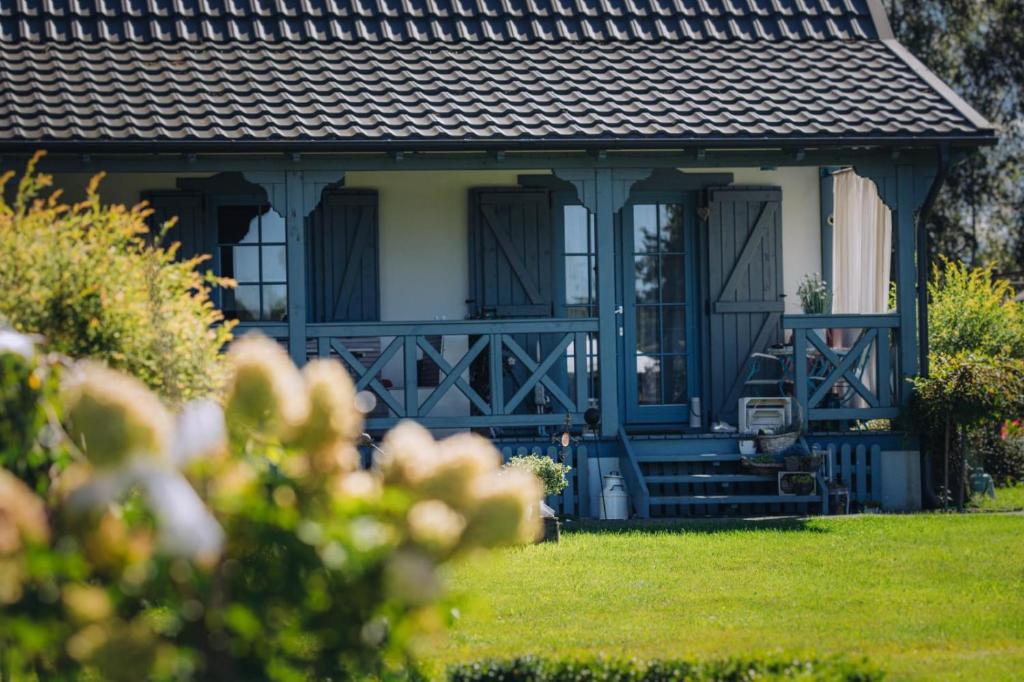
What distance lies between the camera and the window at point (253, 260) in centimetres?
1319

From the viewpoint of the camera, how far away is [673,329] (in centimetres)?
1385

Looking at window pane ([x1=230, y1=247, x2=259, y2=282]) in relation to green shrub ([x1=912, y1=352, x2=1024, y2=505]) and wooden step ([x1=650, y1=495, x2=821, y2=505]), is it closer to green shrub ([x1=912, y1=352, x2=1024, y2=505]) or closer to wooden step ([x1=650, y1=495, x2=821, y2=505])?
wooden step ([x1=650, y1=495, x2=821, y2=505])

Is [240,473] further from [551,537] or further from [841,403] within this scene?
[841,403]

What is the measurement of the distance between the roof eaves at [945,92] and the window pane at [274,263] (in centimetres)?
588

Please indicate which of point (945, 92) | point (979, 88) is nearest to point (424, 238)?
point (945, 92)

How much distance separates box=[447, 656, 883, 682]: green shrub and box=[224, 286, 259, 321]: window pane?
788 cm

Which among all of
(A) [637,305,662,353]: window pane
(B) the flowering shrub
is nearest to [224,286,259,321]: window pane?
(A) [637,305,662,353]: window pane

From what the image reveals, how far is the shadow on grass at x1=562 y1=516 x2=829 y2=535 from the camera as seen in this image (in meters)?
10.3

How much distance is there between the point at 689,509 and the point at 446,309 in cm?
308

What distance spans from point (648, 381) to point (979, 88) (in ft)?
44.9

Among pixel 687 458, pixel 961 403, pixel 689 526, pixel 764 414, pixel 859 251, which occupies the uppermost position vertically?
pixel 859 251

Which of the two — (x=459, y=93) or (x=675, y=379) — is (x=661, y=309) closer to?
(x=675, y=379)

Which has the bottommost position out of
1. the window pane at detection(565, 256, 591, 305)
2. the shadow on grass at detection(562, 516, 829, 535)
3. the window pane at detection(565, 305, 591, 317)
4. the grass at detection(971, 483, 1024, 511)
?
the grass at detection(971, 483, 1024, 511)

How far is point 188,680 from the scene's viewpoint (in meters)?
3.42
